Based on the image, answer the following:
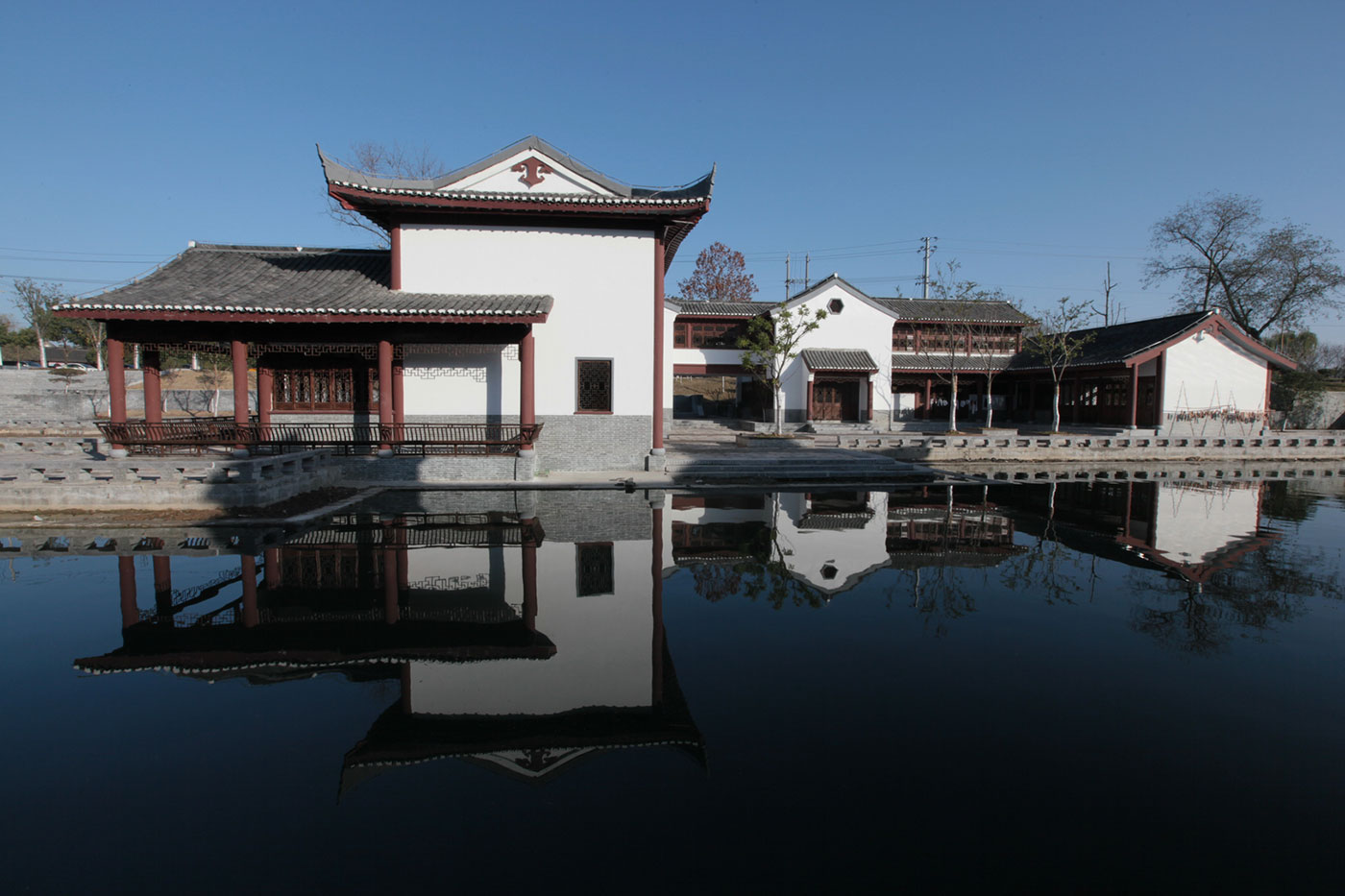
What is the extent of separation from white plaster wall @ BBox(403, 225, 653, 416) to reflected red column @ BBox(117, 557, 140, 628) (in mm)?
8021

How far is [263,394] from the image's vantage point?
1434cm

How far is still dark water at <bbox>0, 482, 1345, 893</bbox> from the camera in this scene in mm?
2832

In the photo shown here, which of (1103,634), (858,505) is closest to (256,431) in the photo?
(858,505)

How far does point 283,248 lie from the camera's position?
1711 centimetres

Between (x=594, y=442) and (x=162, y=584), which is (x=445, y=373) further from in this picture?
(x=162, y=584)

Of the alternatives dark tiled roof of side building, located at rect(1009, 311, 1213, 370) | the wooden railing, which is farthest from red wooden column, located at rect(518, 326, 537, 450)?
dark tiled roof of side building, located at rect(1009, 311, 1213, 370)

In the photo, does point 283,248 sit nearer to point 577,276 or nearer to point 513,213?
point 513,213

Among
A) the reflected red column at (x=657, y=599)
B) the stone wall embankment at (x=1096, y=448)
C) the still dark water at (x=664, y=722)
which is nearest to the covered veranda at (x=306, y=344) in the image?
the reflected red column at (x=657, y=599)

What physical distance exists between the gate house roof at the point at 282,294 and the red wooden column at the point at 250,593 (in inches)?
272

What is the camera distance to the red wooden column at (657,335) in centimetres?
1522

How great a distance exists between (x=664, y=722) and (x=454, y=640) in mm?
2126

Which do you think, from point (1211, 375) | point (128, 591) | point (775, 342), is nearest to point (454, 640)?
point (128, 591)

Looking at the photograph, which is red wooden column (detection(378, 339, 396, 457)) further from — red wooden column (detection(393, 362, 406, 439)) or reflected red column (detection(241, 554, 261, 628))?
reflected red column (detection(241, 554, 261, 628))

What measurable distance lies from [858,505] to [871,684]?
7913 millimetres
